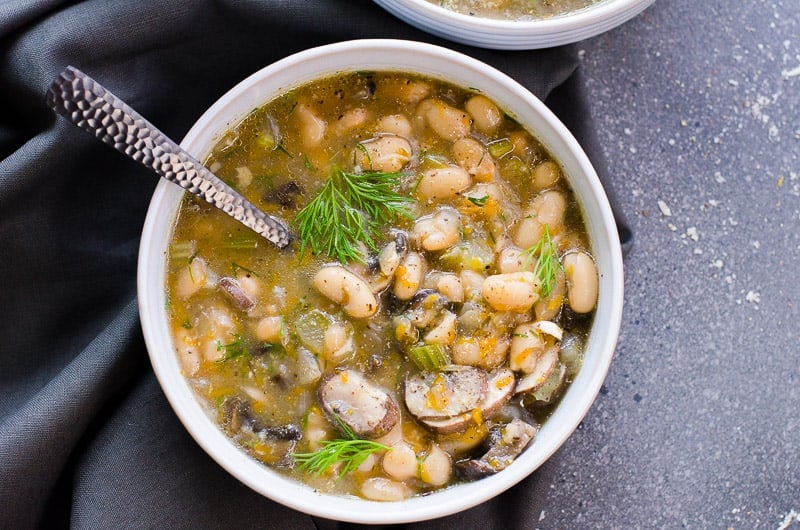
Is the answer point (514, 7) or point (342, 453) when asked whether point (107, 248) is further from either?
point (514, 7)

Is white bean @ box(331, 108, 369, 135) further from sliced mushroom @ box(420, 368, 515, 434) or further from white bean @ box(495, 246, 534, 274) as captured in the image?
sliced mushroom @ box(420, 368, 515, 434)

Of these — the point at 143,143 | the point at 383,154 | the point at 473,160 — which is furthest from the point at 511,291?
the point at 143,143

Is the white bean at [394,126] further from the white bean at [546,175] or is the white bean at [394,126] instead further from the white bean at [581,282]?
the white bean at [581,282]

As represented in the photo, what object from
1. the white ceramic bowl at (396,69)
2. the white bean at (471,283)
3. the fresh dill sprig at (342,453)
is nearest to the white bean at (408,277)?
the white bean at (471,283)

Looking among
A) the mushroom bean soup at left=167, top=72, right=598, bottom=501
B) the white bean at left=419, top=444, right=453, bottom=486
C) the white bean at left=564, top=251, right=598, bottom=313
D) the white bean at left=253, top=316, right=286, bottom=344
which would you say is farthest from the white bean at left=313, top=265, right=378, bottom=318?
the white bean at left=564, top=251, right=598, bottom=313

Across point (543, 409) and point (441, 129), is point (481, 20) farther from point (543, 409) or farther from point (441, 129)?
point (543, 409)

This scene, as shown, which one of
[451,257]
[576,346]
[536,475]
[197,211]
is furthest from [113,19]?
[536,475]
